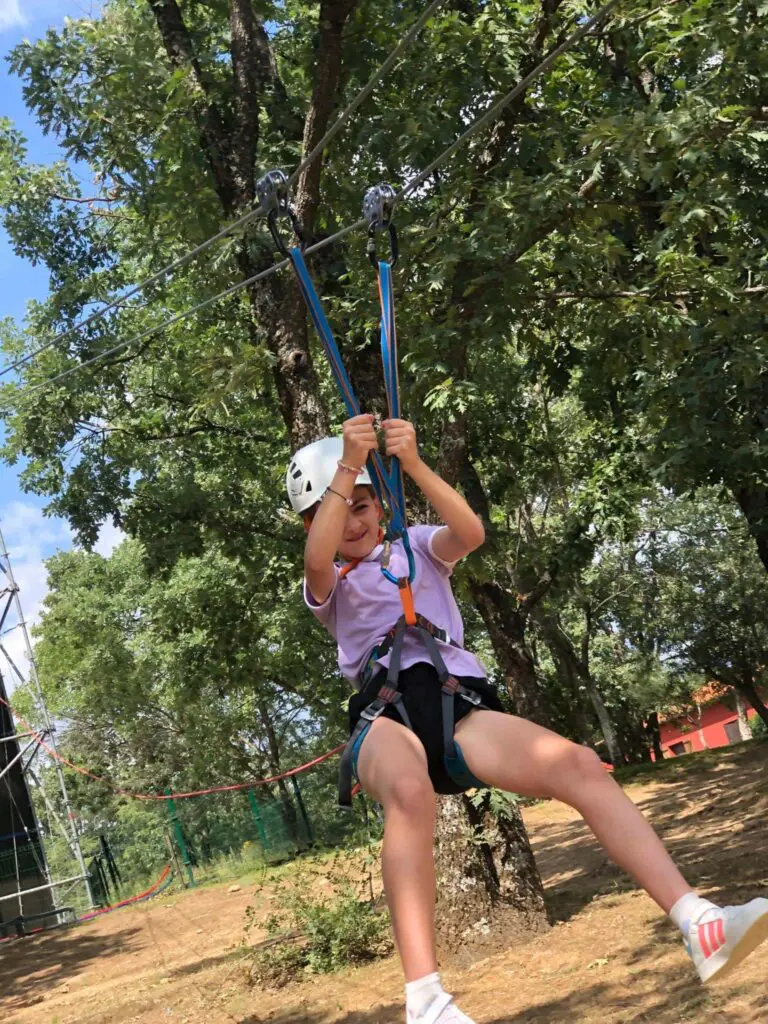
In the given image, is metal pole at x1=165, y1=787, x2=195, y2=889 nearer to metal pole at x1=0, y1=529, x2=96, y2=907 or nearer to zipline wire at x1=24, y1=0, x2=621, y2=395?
metal pole at x1=0, y1=529, x2=96, y2=907

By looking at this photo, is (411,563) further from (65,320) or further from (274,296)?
(65,320)

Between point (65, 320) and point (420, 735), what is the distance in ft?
41.1

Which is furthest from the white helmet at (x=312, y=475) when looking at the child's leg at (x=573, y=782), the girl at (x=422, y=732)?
the child's leg at (x=573, y=782)

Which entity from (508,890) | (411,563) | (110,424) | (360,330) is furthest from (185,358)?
(411,563)

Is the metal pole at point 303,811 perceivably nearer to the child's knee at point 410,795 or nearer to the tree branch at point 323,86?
the tree branch at point 323,86

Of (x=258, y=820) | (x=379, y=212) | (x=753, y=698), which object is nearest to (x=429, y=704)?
(x=379, y=212)

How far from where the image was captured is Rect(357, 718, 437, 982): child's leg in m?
2.82

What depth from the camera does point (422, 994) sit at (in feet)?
8.89

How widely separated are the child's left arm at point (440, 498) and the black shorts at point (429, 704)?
411mm

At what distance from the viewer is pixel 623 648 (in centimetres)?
3005

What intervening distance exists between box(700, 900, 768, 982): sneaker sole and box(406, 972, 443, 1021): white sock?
2.06 feet

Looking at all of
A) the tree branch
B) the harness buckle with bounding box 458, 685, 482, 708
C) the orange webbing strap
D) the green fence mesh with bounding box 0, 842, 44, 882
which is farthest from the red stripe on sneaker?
the green fence mesh with bounding box 0, 842, 44, 882

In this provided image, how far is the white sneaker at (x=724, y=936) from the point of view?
8.41 ft

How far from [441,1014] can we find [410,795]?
529 millimetres
